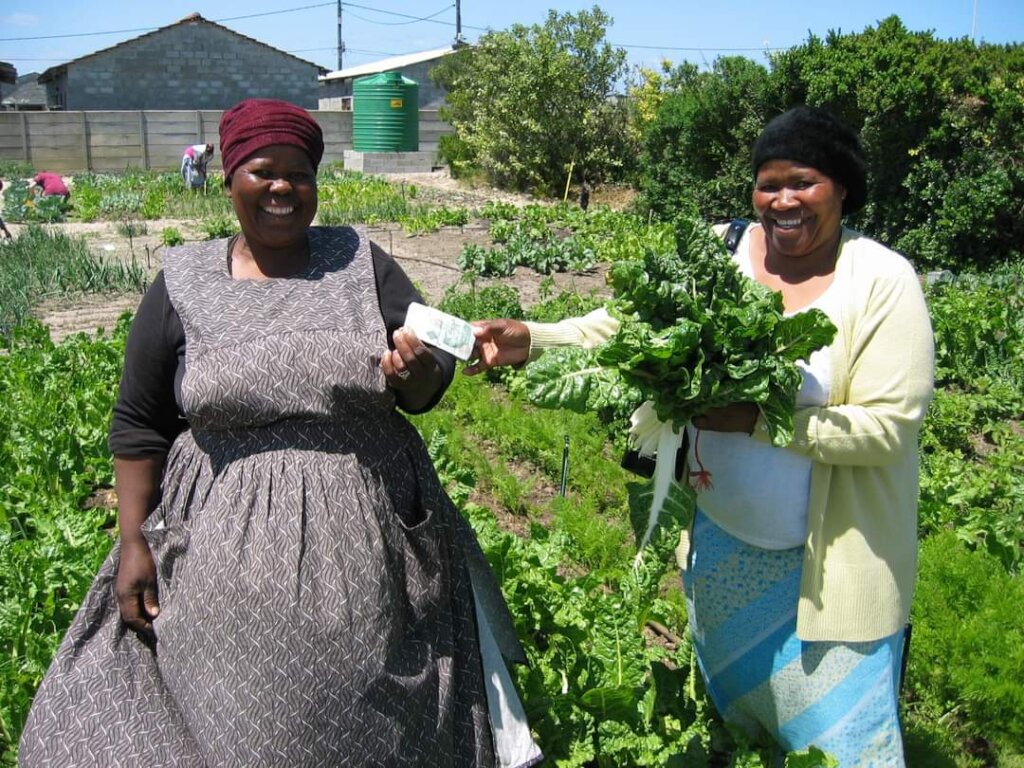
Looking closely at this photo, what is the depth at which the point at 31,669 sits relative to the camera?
2.94 meters

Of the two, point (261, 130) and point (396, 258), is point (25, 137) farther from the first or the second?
point (261, 130)

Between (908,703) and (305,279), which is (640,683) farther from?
(305,279)

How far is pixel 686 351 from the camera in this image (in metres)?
1.98

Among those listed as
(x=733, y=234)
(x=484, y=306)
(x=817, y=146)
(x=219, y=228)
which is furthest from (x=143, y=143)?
(x=817, y=146)

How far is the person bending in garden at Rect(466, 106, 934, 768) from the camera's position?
6.61 feet

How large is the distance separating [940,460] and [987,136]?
269 inches

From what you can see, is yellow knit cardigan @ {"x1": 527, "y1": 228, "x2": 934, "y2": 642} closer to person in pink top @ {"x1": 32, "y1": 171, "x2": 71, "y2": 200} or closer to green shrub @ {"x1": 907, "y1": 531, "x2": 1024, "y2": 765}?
green shrub @ {"x1": 907, "y1": 531, "x2": 1024, "y2": 765}

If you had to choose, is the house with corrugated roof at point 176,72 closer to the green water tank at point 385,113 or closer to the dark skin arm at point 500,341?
the green water tank at point 385,113

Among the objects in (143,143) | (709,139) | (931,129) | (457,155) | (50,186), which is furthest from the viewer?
(143,143)

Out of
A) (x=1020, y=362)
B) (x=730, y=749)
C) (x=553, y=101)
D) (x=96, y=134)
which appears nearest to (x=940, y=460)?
(x=1020, y=362)

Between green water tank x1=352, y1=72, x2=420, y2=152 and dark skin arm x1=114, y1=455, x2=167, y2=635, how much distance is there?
2416 centimetres

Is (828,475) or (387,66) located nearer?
(828,475)

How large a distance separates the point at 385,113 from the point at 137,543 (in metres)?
24.3

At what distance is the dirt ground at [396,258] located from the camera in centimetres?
878
